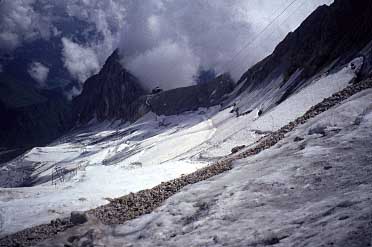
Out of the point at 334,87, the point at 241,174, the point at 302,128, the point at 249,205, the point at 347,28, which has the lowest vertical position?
the point at 249,205

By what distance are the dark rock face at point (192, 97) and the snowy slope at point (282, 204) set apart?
430ft

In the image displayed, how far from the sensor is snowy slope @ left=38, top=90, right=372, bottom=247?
27.7 ft

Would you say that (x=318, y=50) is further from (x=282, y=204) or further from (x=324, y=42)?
(x=282, y=204)

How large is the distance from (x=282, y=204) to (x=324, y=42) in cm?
6243

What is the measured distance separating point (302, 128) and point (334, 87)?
20178mm

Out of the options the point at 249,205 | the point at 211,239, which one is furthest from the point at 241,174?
the point at 211,239

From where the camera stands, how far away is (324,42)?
218ft

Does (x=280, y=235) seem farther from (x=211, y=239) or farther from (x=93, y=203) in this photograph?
(x=93, y=203)

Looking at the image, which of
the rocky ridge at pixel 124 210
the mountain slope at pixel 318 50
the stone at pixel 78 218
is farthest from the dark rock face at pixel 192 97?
the stone at pixel 78 218

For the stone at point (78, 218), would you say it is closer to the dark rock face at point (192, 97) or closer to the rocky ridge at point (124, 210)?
the rocky ridge at point (124, 210)

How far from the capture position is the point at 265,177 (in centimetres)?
1341

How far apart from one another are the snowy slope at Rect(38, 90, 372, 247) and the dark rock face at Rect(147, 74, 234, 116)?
131m

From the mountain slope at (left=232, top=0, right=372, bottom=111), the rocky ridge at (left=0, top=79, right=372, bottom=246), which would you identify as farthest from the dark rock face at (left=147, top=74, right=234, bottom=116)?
the rocky ridge at (left=0, top=79, right=372, bottom=246)

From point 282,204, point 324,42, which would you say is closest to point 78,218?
point 282,204
